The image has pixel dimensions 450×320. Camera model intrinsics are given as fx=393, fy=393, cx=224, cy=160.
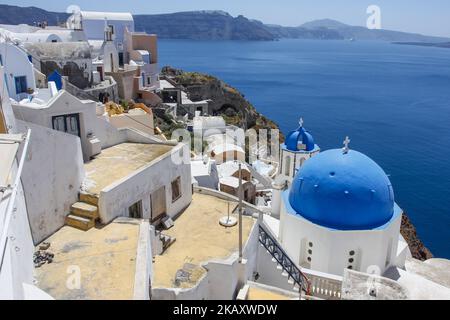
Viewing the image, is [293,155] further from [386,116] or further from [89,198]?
[386,116]

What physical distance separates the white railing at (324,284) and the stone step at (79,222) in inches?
296

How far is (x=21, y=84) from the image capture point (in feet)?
61.2

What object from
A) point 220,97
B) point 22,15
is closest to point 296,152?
point 220,97

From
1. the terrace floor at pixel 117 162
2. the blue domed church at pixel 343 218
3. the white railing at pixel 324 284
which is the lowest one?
the white railing at pixel 324 284

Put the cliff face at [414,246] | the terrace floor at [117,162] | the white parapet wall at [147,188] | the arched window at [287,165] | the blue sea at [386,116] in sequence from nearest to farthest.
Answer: the white parapet wall at [147,188], the terrace floor at [117,162], the arched window at [287,165], the cliff face at [414,246], the blue sea at [386,116]

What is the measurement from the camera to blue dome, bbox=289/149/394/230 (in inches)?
580

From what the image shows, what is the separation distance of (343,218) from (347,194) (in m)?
0.93

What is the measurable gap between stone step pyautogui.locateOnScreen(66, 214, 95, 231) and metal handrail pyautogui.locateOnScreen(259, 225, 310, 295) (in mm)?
5819

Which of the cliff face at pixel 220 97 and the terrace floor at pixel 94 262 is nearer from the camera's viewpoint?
the terrace floor at pixel 94 262

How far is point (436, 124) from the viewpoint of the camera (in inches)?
2928

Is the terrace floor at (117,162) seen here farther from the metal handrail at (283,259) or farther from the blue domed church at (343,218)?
the blue domed church at (343,218)

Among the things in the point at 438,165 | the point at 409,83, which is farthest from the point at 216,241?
the point at 409,83

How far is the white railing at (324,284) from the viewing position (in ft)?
44.7

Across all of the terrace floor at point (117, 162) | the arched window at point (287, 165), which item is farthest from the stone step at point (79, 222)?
the arched window at point (287, 165)
